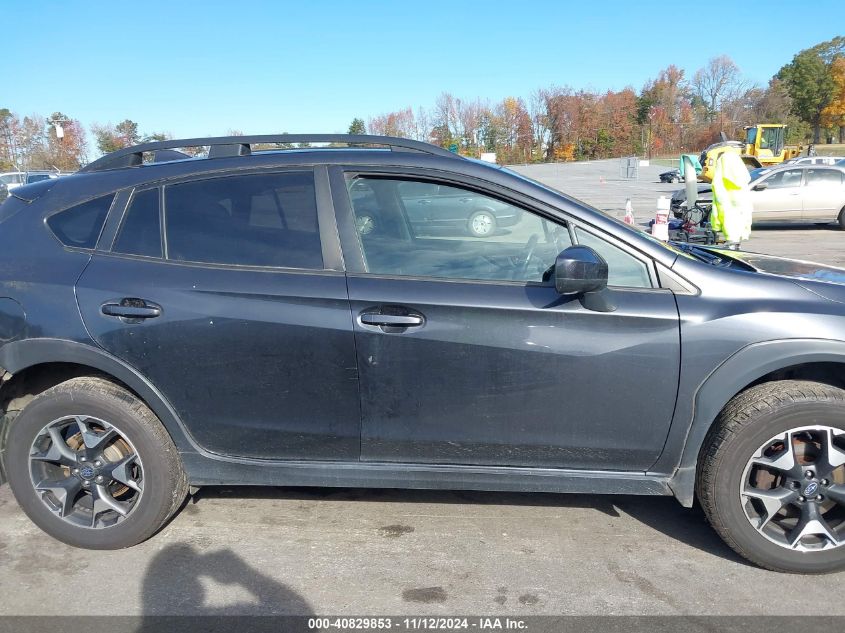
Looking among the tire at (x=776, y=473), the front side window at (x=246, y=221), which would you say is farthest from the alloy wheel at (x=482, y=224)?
the tire at (x=776, y=473)

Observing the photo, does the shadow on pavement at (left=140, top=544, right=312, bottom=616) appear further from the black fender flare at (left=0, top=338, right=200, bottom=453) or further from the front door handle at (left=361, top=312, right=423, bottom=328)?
the front door handle at (left=361, top=312, right=423, bottom=328)

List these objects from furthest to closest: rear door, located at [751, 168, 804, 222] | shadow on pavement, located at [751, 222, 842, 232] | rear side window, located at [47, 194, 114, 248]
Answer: shadow on pavement, located at [751, 222, 842, 232], rear door, located at [751, 168, 804, 222], rear side window, located at [47, 194, 114, 248]

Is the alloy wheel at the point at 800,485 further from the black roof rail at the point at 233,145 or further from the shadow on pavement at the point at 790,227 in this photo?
the shadow on pavement at the point at 790,227

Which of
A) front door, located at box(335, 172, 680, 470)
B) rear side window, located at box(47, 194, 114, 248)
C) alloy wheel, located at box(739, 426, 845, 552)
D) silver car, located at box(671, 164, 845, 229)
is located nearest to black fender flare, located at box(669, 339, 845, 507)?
front door, located at box(335, 172, 680, 470)

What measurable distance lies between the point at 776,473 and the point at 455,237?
175 cm

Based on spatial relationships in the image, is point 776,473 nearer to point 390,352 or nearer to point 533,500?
point 533,500

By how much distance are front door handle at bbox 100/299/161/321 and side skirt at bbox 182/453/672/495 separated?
2.24 feet

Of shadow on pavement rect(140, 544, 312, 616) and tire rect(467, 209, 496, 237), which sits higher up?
tire rect(467, 209, 496, 237)

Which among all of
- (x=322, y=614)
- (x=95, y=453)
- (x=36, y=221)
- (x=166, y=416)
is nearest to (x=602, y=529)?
(x=322, y=614)

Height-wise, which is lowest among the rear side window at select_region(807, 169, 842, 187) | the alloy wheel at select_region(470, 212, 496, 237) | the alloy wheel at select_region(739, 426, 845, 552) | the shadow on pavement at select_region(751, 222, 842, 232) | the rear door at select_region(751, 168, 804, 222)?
the shadow on pavement at select_region(751, 222, 842, 232)

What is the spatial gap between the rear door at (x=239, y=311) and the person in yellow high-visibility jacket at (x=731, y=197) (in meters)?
8.38

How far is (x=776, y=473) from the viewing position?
2.79 m

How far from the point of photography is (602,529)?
10.6 feet

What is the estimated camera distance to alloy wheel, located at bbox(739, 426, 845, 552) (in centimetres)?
273
